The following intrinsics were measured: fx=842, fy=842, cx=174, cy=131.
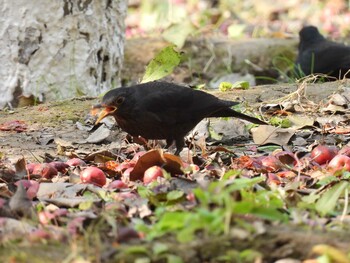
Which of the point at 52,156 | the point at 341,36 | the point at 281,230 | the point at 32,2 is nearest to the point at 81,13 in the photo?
the point at 32,2

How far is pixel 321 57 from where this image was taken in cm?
862

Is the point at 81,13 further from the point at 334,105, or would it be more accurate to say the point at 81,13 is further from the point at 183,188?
the point at 183,188

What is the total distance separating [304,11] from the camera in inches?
580

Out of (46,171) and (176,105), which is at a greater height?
(176,105)

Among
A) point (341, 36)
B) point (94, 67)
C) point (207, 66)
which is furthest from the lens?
point (341, 36)

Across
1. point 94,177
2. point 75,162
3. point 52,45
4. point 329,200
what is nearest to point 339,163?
point 329,200

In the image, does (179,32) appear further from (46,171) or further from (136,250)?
(136,250)

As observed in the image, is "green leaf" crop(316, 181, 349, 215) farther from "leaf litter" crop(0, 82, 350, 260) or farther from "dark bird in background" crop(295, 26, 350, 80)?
"dark bird in background" crop(295, 26, 350, 80)

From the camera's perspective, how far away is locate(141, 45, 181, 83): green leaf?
21.4ft

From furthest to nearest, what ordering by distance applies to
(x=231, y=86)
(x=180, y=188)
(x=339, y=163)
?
(x=231, y=86) < (x=339, y=163) < (x=180, y=188)

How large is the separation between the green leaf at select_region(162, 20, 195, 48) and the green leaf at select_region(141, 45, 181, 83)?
2.95 meters

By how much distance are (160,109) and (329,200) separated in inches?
69.9

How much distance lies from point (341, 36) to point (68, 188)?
27.8 ft

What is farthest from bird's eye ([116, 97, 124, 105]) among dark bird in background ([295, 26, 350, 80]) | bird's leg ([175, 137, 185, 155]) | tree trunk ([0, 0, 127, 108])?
dark bird in background ([295, 26, 350, 80])
